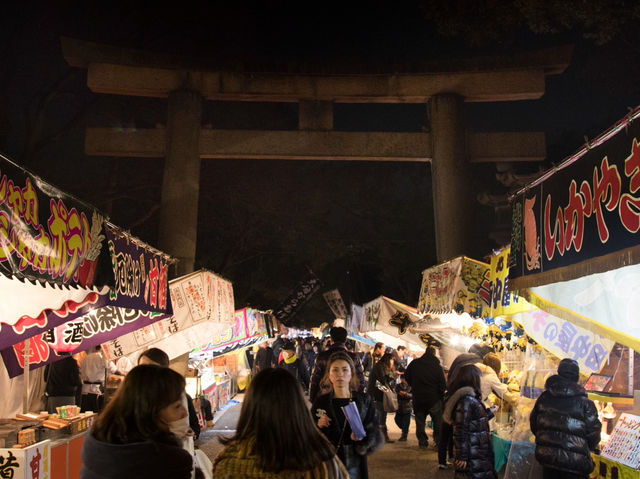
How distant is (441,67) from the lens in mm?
12508

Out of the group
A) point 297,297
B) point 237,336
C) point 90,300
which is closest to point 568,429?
point 90,300

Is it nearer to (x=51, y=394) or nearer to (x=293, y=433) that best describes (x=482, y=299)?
(x=293, y=433)

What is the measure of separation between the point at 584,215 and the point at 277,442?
305 cm

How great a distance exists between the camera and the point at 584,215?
15.0ft

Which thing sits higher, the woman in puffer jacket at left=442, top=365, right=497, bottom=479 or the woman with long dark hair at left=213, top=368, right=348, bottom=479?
the woman with long dark hair at left=213, top=368, right=348, bottom=479

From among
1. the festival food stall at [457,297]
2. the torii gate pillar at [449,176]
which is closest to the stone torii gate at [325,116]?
A: the torii gate pillar at [449,176]

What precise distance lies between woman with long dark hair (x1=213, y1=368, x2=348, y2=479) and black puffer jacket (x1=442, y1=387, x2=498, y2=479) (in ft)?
14.2

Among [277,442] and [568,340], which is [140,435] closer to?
[277,442]

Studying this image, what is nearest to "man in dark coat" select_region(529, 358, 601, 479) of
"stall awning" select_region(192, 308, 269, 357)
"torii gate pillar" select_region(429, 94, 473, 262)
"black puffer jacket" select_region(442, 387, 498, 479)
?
"black puffer jacket" select_region(442, 387, 498, 479)

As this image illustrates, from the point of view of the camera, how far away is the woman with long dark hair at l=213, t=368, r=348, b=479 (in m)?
2.88

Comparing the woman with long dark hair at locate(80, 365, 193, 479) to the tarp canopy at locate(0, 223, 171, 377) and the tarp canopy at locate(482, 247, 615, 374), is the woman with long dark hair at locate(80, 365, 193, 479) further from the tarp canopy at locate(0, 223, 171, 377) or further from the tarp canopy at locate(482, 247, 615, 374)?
the tarp canopy at locate(482, 247, 615, 374)

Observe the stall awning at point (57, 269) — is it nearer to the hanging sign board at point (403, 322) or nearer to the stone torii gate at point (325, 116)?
the stone torii gate at point (325, 116)

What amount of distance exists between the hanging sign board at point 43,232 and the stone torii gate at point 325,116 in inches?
244

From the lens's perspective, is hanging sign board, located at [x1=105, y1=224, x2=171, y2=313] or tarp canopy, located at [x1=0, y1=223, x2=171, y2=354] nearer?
tarp canopy, located at [x1=0, y1=223, x2=171, y2=354]
